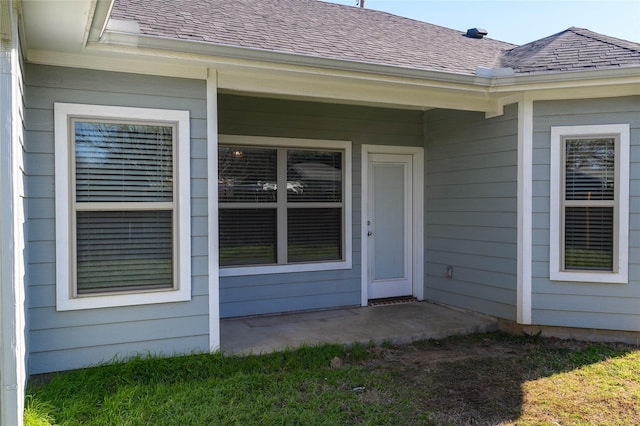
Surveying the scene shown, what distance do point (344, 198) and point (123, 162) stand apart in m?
2.86

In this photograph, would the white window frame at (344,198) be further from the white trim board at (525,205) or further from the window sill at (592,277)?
the window sill at (592,277)

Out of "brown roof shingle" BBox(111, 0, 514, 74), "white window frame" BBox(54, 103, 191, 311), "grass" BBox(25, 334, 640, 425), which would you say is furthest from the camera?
"brown roof shingle" BBox(111, 0, 514, 74)

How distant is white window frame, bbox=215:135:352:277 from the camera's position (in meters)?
5.45

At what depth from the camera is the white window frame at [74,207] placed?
3582 millimetres

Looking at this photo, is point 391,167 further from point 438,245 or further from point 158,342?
point 158,342

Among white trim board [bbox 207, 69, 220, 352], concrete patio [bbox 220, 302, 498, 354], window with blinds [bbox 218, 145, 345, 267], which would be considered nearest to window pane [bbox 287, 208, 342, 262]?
window with blinds [bbox 218, 145, 345, 267]

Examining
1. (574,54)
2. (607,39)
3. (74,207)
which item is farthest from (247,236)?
(607,39)

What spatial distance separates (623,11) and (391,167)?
9125 mm

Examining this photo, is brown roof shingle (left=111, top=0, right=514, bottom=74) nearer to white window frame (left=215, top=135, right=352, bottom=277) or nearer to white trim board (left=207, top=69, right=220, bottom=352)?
white trim board (left=207, top=69, right=220, bottom=352)

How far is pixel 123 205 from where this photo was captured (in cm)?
380

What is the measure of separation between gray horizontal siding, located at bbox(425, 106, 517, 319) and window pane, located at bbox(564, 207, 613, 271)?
520mm

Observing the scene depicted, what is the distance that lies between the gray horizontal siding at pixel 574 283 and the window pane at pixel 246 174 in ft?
9.26

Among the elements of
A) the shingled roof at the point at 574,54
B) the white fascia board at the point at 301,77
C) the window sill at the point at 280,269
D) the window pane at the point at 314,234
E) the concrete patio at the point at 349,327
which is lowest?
the concrete patio at the point at 349,327

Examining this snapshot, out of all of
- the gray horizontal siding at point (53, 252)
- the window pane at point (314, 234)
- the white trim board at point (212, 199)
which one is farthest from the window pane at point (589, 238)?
the gray horizontal siding at point (53, 252)
